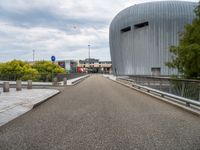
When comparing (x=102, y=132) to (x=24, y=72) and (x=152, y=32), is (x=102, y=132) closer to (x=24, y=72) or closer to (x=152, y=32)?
(x=24, y=72)

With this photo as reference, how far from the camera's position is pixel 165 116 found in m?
8.73

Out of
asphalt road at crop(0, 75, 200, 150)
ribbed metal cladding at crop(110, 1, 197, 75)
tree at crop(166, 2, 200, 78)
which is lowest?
asphalt road at crop(0, 75, 200, 150)

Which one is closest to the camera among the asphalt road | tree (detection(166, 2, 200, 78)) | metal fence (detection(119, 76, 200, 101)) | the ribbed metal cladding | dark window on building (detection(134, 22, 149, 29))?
the asphalt road

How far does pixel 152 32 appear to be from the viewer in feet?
249

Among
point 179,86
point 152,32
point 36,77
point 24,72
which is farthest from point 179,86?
point 152,32

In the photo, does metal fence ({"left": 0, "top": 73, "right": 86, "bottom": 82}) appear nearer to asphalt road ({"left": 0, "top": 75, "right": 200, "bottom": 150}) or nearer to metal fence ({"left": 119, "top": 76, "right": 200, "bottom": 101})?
metal fence ({"left": 119, "top": 76, "right": 200, "bottom": 101})

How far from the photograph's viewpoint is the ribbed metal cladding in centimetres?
7438

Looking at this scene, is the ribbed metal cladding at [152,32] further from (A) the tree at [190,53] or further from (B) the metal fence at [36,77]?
(A) the tree at [190,53]

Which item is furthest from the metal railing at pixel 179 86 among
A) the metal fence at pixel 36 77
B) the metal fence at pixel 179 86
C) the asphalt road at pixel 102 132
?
the metal fence at pixel 36 77

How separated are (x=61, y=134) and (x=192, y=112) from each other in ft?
18.2

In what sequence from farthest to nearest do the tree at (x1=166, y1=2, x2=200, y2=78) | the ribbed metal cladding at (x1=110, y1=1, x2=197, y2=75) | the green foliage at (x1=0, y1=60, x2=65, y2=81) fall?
the ribbed metal cladding at (x1=110, y1=1, x2=197, y2=75)
the green foliage at (x1=0, y1=60, x2=65, y2=81)
the tree at (x1=166, y1=2, x2=200, y2=78)

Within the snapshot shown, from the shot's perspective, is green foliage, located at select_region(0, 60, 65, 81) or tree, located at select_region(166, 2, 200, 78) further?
green foliage, located at select_region(0, 60, 65, 81)

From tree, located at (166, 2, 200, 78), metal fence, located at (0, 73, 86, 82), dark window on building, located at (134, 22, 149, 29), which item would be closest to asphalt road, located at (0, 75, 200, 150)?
tree, located at (166, 2, 200, 78)

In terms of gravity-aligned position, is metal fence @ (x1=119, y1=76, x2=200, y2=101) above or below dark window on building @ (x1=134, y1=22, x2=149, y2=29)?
below
